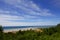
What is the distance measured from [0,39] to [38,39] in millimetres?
4124

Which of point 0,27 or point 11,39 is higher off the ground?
point 0,27

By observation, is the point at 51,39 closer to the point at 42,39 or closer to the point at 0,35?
the point at 42,39

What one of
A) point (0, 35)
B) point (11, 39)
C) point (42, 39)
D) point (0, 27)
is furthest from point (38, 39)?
point (0, 27)

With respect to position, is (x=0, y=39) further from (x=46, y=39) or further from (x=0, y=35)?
(x=46, y=39)

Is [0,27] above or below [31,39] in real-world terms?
above

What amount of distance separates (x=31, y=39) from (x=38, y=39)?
2.56 feet

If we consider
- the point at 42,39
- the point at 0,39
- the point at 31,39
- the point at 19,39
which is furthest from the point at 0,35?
the point at 42,39

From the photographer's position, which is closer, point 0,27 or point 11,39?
point 11,39

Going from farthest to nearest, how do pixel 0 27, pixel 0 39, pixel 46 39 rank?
pixel 0 27 < pixel 46 39 < pixel 0 39

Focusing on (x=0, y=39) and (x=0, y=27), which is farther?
(x=0, y=27)

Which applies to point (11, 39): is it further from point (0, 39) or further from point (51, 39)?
point (51, 39)

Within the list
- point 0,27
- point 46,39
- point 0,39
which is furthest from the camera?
point 0,27

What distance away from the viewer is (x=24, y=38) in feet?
57.9

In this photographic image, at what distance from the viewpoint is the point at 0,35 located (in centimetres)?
1636
